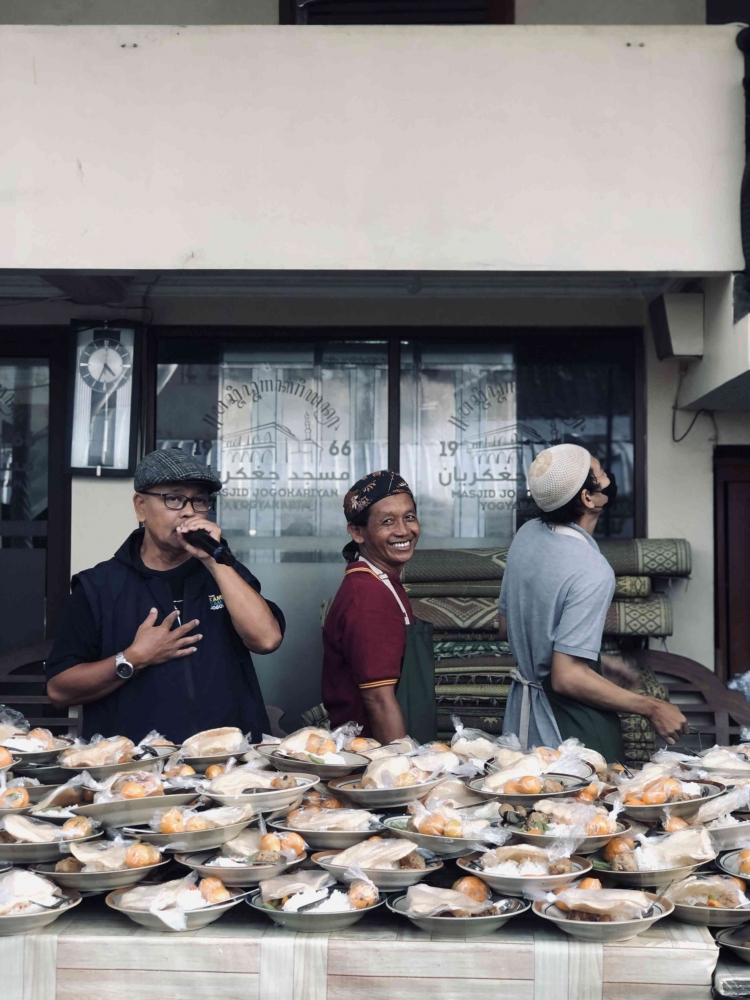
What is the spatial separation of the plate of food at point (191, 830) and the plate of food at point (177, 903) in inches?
4.1

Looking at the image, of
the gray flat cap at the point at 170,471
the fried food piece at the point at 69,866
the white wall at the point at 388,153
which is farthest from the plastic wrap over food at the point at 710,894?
the white wall at the point at 388,153

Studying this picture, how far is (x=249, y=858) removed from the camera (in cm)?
186

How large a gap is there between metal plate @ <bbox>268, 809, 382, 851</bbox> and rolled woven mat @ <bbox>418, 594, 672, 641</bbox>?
108 inches

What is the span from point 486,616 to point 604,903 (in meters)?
3.05

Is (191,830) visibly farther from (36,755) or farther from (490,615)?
(490,615)

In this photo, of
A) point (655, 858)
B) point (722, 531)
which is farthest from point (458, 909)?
point (722, 531)

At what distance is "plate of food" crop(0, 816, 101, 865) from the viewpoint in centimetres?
185

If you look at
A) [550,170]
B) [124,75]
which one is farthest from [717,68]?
[124,75]

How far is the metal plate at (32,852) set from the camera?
6.07ft

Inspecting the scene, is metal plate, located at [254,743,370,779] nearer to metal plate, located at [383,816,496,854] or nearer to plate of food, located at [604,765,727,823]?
metal plate, located at [383,816,496,854]

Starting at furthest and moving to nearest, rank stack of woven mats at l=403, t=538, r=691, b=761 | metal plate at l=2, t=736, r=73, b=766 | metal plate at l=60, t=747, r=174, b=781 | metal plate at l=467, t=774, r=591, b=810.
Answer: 1. stack of woven mats at l=403, t=538, r=691, b=761
2. metal plate at l=2, t=736, r=73, b=766
3. metal plate at l=60, t=747, r=174, b=781
4. metal plate at l=467, t=774, r=591, b=810

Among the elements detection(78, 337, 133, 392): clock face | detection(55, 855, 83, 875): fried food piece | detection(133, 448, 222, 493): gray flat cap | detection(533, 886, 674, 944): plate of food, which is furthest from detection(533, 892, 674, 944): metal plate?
detection(78, 337, 133, 392): clock face

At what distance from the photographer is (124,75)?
4.09 metres

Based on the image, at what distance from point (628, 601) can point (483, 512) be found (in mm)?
874
